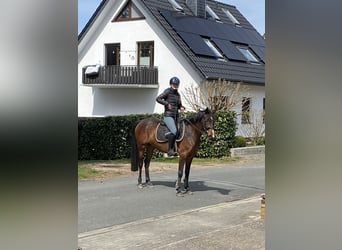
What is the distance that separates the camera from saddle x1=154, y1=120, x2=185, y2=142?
11.2 m

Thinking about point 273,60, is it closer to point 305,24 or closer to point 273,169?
point 305,24

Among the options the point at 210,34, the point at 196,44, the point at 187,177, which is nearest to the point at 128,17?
the point at 196,44

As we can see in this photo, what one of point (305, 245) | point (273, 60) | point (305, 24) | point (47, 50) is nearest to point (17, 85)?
point (47, 50)

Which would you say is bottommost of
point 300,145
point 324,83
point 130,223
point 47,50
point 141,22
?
point 130,223

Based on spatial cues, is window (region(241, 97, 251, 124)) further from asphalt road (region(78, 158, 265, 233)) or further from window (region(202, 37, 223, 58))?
asphalt road (region(78, 158, 265, 233))

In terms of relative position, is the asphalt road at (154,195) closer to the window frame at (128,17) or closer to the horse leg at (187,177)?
the horse leg at (187,177)

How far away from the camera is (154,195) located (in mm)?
10422

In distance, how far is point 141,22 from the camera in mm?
26438

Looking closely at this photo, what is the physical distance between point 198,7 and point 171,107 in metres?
18.9

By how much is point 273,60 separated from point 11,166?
1.01 meters

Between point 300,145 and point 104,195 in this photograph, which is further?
point 104,195

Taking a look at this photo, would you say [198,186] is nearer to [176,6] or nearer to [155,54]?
[155,54]

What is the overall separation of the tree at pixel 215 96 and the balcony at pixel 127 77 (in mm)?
3597

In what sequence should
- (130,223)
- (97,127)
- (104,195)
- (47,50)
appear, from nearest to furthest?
(47,50) → (130,223) → (104,195) → (97,127)
